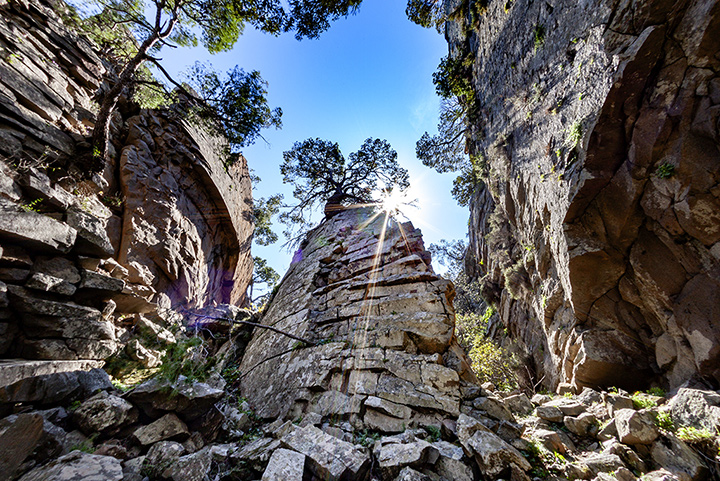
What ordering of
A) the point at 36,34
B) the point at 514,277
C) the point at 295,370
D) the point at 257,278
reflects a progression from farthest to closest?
the point at 257,278
the point at 514,277
the point at 36,34
the point at 295,370

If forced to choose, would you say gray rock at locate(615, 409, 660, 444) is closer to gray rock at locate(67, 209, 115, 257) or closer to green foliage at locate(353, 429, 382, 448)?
green foliage at locate(353, 429, 382, 448)

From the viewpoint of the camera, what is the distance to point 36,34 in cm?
762

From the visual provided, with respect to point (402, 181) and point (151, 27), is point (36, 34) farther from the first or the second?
point (402, 181)

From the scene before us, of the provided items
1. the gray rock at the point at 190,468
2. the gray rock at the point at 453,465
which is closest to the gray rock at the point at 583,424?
the gray rock at the point at 453,465

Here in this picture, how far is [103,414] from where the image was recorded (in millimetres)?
2955

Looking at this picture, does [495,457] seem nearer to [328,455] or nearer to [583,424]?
[328,455]

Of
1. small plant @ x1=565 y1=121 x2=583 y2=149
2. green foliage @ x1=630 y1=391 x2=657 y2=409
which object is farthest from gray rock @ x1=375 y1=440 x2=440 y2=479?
small plant @ x1=565 y1=121 x2=583 y2=149

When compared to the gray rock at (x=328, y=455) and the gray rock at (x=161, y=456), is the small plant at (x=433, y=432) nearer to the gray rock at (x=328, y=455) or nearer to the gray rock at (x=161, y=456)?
the gray rock at (x=328, y=455)

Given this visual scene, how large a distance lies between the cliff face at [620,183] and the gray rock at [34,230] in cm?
1074

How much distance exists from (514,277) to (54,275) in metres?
13.6

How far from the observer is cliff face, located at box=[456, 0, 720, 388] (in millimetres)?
3998

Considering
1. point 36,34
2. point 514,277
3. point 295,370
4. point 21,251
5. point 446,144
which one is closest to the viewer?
point 21,251

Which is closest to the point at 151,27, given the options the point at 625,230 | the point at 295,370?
the point at 295,370

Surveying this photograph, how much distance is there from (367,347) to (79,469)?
14.2 feet
